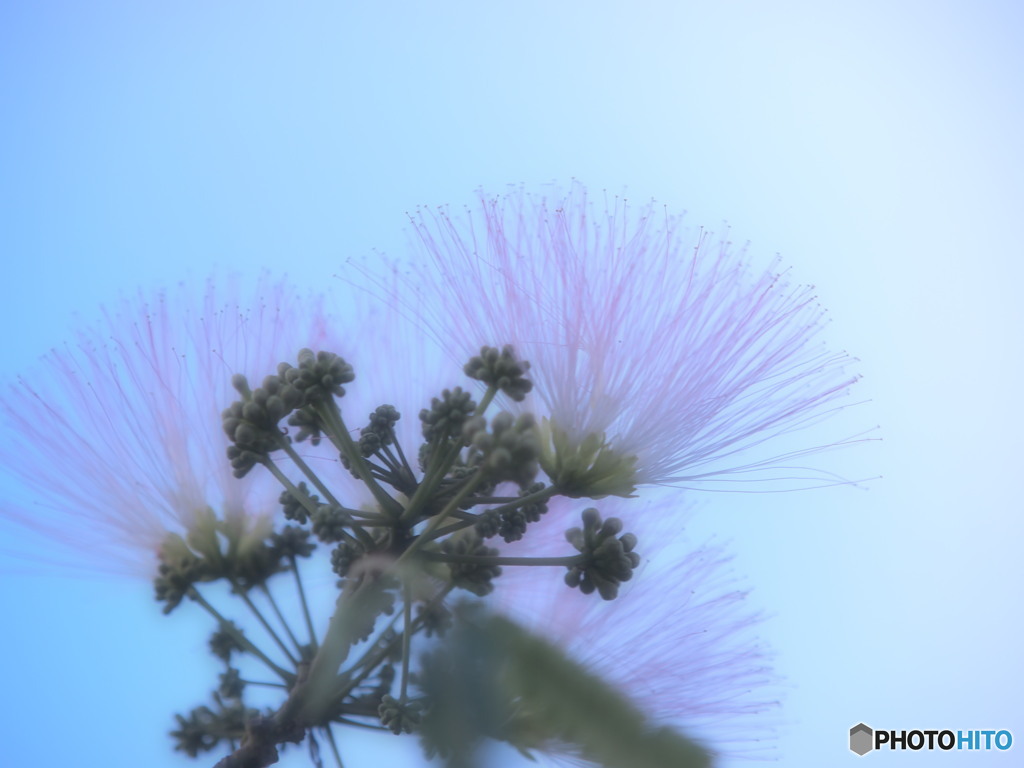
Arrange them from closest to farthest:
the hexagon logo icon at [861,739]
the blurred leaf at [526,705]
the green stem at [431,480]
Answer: the blurred leaf at [526,705] < the green stem at [431,480] < the hexagon logo icon at [861,739]

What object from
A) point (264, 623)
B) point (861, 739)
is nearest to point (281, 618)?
point (264, 623)

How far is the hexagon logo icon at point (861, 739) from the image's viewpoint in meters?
3.32

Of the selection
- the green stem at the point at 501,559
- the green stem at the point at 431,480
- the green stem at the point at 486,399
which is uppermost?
the green stem at the point at 486,399

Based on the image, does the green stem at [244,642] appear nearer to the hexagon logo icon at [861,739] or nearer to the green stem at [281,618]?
the green stem at [281,618]

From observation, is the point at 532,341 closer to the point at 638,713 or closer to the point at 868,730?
the point at 638,713

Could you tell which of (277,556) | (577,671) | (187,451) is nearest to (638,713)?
(577,671)

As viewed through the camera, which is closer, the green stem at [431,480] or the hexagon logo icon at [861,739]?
the green stem at [431,480]

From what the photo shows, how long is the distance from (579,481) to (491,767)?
75 cm

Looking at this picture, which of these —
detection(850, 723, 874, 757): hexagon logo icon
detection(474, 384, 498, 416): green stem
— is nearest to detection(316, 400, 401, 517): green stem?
detection(474, 384, 498, 416): green stem

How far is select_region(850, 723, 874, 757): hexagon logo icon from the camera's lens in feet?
10.9

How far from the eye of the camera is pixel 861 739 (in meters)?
3.38

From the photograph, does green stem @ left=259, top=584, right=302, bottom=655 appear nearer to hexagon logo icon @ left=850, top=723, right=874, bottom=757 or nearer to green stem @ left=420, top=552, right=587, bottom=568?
green stem @ left=420, top=552, right=587, bottom=568

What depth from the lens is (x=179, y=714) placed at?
2.70 metres

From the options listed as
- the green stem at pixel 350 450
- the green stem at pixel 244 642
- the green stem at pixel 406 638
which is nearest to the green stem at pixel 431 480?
the green stem at pixel 350 450
